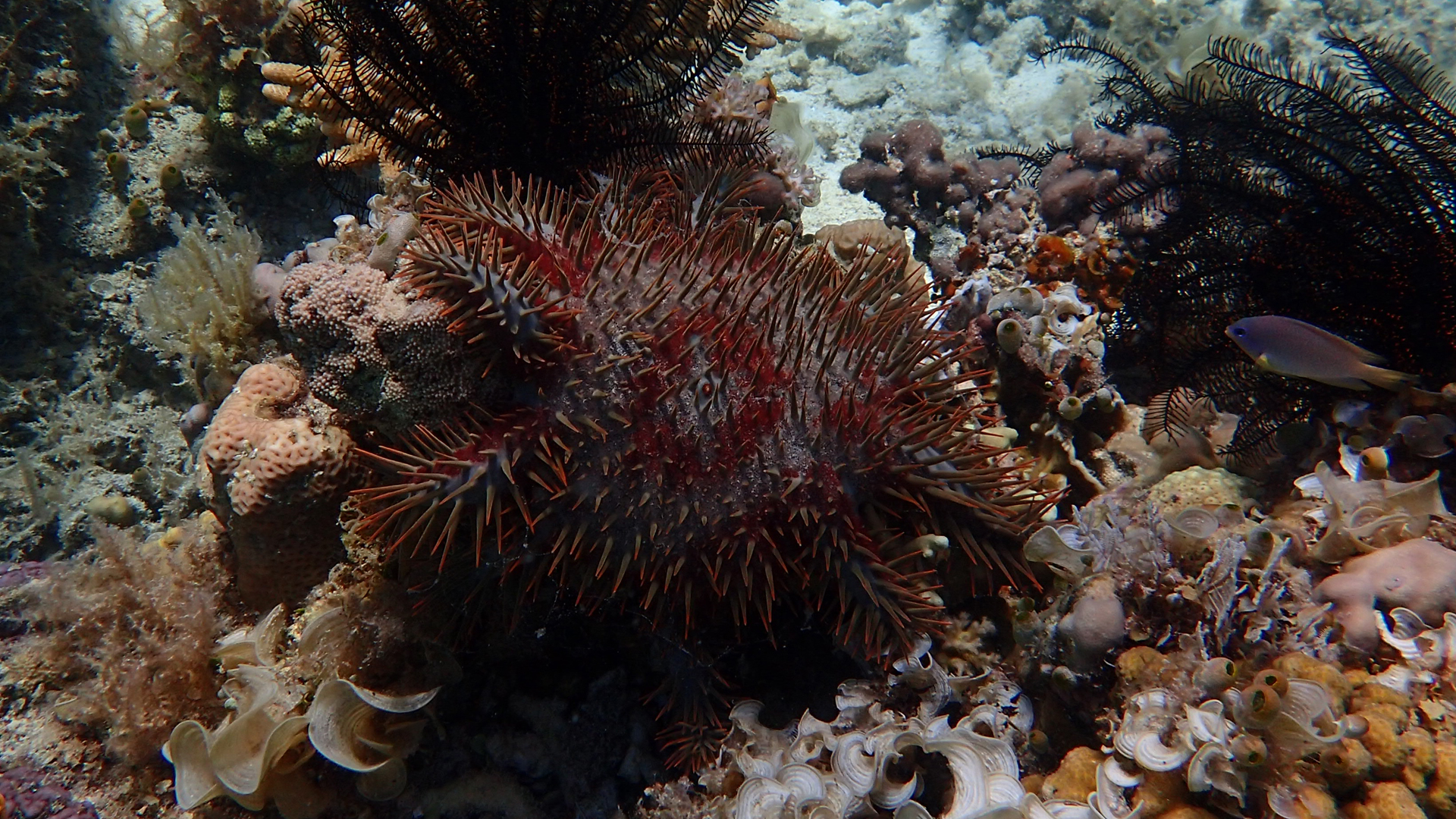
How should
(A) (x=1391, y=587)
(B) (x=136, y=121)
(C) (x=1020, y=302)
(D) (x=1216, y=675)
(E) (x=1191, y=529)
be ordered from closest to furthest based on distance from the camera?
1. (D) (x=1216, y=675)
2. (A) (x=1391, y=587)
3. (E) (x=1191, y=529)
4. (C) (x=1020, y=302)
5. (B) (x=136, y=121)

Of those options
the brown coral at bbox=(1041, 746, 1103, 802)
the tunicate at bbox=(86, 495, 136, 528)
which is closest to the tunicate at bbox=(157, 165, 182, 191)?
the tunicate at bbox=(86, 495, 136, 528)

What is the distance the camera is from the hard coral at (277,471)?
2.78m

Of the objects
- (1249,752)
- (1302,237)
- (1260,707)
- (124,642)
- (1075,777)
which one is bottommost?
(124,642)

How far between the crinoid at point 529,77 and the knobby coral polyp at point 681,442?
28.2 inches

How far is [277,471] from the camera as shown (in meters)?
2.76

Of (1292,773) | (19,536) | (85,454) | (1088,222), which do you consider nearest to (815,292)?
(1292,773)

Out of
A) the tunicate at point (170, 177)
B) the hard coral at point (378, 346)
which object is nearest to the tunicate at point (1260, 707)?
the hard coral at point (378, 346)

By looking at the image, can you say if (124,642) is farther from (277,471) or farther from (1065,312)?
(1065,312)

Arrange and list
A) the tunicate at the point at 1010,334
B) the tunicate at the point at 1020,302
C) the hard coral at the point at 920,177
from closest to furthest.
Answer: the tunicate at the point at 1010,334 < the tunicate at the point at 1020,302 < the hard coral at the point at 920,177

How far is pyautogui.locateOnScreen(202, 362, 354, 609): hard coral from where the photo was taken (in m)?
2.78

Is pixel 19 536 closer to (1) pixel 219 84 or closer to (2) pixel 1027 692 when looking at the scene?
(1) pixel 219 84

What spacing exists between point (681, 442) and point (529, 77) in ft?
6.70

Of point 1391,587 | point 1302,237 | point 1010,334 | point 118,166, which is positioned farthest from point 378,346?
point 118,166

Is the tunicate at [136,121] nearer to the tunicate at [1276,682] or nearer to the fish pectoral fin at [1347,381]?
the tunicate at [1276,682]
